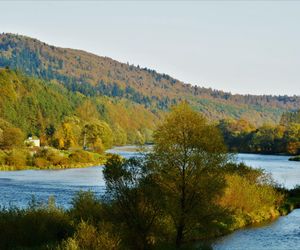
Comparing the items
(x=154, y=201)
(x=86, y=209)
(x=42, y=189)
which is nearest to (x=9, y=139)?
(x=42, y=189)

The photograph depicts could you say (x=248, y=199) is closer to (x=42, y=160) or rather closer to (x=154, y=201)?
(x=154, y=201)

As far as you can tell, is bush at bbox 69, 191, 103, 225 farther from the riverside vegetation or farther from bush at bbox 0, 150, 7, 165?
bush at bbox 0, 150, 7, 165

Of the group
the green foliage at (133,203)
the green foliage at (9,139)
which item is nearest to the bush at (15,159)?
the green foliage at (9,139)

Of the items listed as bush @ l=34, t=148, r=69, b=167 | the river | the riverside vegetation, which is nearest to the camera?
the riverside vegetation

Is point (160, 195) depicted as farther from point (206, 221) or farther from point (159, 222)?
point (206, 221)

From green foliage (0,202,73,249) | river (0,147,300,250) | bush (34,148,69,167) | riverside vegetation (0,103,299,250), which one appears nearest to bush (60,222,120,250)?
riverside vegetation (0,103,299,250)

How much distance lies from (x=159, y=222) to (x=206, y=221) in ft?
13.0

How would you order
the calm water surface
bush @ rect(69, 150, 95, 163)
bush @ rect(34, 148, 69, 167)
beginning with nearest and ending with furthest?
the calm water surface
bush @ rect(34, 148, 69, 167)
bush @ rect(69, 150, 95, 163)

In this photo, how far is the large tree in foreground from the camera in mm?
35156

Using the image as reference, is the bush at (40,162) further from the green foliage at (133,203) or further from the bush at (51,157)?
the green foliage at (133,203)

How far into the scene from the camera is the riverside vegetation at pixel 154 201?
105 ft

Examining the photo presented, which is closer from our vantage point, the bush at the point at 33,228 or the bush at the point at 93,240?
the bush at the point at 93,240

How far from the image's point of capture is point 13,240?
3067cm

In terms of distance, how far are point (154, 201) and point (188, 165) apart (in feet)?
13.5
